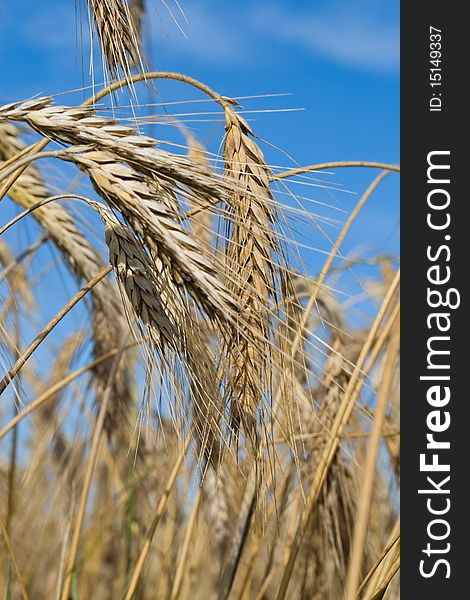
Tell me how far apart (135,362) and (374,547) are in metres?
0.75

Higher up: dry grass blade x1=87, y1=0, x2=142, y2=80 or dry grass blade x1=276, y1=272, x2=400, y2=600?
dry grass blade x1=87, y1=0, x2=142, y2=80

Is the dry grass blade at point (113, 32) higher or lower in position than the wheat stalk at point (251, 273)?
higher

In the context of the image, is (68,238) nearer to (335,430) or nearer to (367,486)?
(335,430)

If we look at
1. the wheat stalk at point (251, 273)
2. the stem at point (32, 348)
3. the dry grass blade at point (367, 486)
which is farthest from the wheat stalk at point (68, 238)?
the dry grass blade at point (367, 486)

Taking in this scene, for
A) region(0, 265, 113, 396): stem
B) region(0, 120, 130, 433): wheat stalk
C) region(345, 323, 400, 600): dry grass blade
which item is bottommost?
region(345, 323, 400, 600): dry grass blade

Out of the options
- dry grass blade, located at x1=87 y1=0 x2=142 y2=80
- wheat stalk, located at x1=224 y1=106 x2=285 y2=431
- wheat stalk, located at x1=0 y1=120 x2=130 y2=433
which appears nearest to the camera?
wheat stalk, located at x1=224 y1=106 x2=285 y2=431

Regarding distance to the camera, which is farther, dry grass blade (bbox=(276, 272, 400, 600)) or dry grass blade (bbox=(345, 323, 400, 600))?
dry grass blade (bbox=(276, 272, 400, 600))

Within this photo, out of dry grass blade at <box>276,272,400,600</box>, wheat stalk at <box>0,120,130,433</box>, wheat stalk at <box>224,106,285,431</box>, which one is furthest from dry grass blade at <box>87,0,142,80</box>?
dry grass blade at <box>276,272,400,600</box>

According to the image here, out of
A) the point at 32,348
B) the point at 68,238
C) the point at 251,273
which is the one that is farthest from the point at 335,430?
the point at 68,238

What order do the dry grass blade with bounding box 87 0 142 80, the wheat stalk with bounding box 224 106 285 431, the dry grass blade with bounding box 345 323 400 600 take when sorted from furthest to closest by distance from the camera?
the dry grass blade with bounding box 87 0 142 80 → the wheat stalk with bounding box 224 106 285 431 → the dry grass blade with bounding box 345 323 400 600

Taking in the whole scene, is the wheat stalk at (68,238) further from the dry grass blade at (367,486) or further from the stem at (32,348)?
the dry grass blade at (367,486)

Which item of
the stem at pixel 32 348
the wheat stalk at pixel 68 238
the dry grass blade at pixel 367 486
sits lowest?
the dry grass blade at pixel 367 486

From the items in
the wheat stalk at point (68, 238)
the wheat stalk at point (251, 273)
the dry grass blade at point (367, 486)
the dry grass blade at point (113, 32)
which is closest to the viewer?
the dry grass blade at point (367, 486)

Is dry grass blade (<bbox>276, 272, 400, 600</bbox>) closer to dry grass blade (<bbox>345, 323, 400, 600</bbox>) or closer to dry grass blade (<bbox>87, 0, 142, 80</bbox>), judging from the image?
dry grass blade (<bbox>345, 323, 400, 600</bbox>)
